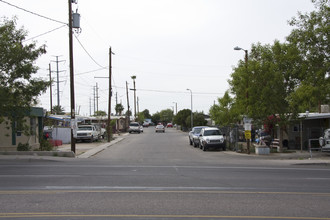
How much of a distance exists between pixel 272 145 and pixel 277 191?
19.9 metres

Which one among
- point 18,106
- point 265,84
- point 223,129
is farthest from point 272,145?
point 18,106

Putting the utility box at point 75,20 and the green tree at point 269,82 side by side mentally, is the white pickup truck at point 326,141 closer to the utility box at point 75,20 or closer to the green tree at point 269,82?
the green tree at point 269,82

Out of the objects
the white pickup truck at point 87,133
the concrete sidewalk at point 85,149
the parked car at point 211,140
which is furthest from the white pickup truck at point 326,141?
the white pickup truck at point 87,133

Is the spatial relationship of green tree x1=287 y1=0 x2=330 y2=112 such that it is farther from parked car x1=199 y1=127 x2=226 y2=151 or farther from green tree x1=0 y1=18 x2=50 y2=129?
green tree x1=0 y1=18 x2=50 y2=129

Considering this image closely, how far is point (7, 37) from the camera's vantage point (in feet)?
65.3

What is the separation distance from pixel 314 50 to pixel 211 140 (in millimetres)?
10607

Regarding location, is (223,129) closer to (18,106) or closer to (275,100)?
(275,100)

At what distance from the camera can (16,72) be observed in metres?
20.2

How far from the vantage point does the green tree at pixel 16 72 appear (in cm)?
1991

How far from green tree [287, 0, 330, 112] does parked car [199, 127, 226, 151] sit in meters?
8.50

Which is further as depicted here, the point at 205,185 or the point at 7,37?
the point at 7,37

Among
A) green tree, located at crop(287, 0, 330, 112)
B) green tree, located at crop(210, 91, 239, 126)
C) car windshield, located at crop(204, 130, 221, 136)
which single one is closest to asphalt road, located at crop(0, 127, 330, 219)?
green tree, located at crop(287, 0, 330, 112)

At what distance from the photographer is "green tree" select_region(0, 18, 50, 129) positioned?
65.3ft

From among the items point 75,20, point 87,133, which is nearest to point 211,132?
point 75,20
